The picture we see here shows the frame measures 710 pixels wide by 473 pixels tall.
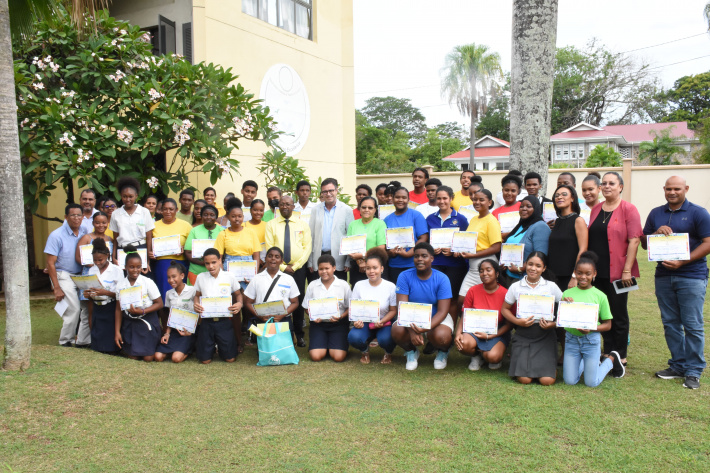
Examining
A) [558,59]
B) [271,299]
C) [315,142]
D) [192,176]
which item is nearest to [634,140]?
[558,59]

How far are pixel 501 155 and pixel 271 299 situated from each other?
4456 centimetres

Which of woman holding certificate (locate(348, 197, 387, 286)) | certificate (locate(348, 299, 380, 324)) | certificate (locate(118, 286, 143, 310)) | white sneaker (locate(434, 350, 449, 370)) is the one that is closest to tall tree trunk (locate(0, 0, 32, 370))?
certificate (locate(118, 286, 143, 310))

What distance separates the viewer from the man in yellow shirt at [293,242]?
22.4ft

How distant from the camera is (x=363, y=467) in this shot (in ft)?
12.1

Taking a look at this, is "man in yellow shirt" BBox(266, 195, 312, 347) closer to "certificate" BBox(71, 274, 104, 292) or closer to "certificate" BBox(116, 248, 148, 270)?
"certificate" BBox(116, 248, 148, 270)

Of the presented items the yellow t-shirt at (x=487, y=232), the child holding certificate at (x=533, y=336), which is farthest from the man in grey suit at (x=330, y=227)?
the child holding certificate at (x=533, y=336)

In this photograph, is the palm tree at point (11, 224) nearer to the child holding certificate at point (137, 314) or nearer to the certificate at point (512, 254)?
the child holding certificate at point (137, 314)

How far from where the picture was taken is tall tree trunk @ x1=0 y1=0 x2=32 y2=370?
5041 mm

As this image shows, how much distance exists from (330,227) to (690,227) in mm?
3904

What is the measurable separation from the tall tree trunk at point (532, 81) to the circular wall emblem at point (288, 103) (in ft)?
19.4

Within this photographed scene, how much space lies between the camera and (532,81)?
7941mm

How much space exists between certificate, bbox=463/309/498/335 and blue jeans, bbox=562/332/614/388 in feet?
2.27

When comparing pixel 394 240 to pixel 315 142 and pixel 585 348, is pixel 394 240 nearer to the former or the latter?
pixel 585 348

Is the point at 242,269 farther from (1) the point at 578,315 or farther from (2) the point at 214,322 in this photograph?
(1) the point at 578,315
